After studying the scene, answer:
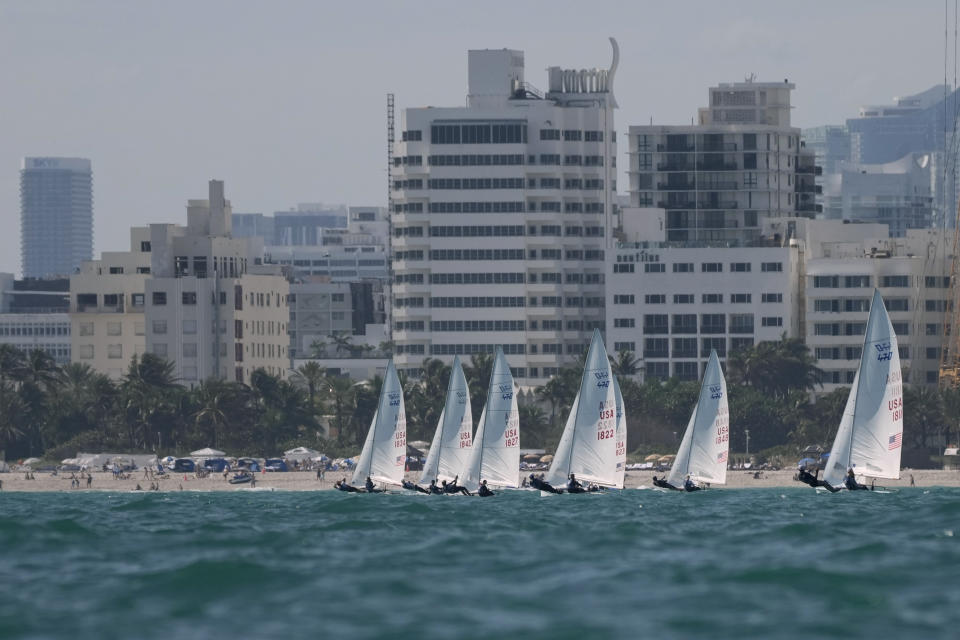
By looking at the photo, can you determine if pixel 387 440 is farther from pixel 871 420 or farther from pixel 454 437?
pixel 871 420

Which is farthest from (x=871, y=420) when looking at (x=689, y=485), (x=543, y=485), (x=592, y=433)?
(x=689, y=485)

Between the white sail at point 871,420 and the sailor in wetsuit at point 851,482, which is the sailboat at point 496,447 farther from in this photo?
the sailor in wetsuit at point 851,482

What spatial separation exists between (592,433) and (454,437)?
1410cm

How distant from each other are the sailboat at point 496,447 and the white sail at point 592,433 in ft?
12.9

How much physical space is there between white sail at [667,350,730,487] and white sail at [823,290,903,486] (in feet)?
69.2

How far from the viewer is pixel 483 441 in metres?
153

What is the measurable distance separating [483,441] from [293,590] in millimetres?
77694

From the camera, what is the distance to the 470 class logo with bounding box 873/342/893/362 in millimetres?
135125

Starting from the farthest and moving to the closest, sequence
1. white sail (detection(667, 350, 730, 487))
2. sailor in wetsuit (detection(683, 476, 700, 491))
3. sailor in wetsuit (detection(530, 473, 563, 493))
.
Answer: white sail (detection(667, 350, 730, 487))
sailor in wetsuit (detection(683, 476, 700, 491))
sailor in wetsuit (detection(530, 473, 563, 493))

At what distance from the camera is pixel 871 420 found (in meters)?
136

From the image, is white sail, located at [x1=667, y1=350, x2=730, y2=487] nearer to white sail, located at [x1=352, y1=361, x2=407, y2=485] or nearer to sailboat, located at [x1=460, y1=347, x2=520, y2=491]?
sailboat, located at [x1=460, y1=347, x2=520, y2=491]

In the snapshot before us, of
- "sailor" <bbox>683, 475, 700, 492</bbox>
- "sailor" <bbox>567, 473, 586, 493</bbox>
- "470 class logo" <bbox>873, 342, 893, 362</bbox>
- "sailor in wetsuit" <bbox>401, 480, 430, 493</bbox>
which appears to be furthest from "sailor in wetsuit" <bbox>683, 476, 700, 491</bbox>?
"470 class logo" <bbox>873, 342, 893, 362</bbox>

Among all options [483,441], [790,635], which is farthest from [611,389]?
[790,635]

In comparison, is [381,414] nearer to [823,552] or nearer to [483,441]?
[483,441]
